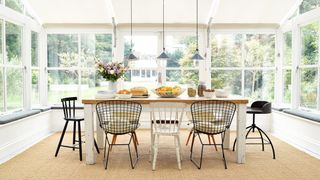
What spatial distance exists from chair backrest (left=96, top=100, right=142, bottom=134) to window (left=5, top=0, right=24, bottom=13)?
2.54 metres

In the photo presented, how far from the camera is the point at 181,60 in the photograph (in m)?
6.75

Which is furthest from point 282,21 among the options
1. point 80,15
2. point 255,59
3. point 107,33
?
point 80,15

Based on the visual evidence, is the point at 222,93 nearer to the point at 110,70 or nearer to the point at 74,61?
the point at 110,70

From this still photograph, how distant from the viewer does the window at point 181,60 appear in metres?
6.74

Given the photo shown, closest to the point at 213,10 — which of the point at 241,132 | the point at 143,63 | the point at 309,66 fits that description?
the point at 143,63

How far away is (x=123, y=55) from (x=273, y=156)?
3751 mm

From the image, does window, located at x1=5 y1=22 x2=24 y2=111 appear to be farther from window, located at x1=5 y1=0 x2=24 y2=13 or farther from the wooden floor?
the wooden floor

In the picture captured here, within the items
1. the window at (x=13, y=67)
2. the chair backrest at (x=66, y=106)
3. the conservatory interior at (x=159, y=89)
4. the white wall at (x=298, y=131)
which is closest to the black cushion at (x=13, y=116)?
the conservatory interior at (x=159, y=89)

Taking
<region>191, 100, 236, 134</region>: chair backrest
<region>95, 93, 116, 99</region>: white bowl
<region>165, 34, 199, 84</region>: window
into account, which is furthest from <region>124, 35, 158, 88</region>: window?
<region>191, 100, 236, 134</region>: chair backrest

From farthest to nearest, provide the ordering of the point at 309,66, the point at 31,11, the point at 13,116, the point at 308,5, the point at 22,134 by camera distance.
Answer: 1. the point at 31,11
2. the point at 308,5
3. the point at 309,66
4. the point at 22,134
5. the point at 13,116

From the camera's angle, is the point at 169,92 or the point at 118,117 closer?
the point at 118,117

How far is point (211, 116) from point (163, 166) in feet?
3.04

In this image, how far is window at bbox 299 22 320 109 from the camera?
5266 millimetres

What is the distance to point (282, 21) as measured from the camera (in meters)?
6.41
